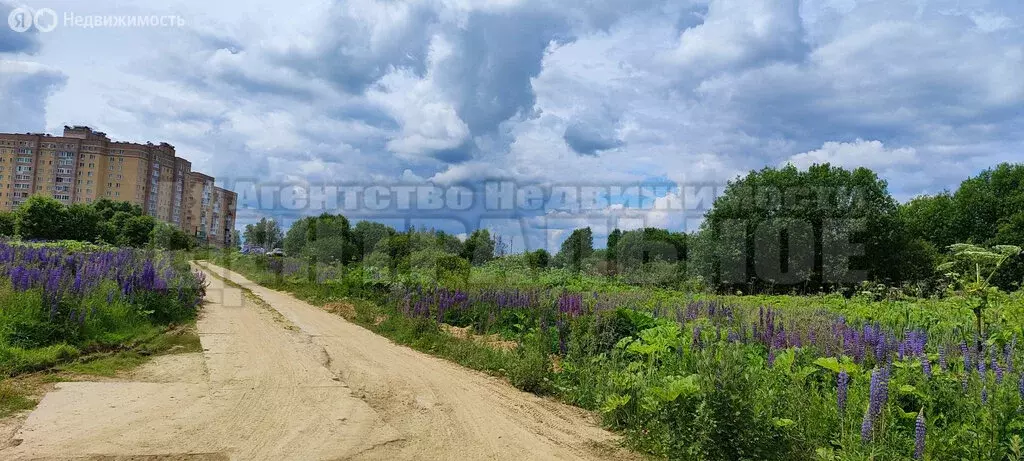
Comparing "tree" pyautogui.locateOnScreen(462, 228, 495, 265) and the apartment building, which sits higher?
the apartment building

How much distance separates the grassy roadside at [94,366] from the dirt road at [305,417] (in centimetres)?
24

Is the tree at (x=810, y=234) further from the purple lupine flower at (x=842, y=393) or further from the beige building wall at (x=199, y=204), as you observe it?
the beige building wall at (x=199, y=204)

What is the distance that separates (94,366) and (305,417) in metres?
3.91

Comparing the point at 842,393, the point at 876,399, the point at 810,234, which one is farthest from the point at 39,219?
A: the point at 876,399

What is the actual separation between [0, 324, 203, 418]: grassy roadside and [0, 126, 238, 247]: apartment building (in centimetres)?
6460

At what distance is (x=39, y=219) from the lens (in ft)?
153

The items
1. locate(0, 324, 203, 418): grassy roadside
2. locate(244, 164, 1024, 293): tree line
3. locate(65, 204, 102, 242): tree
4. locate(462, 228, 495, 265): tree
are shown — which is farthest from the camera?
locate(65, 204, 102, 242): tree

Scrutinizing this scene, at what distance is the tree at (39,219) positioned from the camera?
1817 inches

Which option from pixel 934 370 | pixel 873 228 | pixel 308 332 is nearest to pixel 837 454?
pixel 934 370

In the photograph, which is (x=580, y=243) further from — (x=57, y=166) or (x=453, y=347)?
(x=57, y=166)

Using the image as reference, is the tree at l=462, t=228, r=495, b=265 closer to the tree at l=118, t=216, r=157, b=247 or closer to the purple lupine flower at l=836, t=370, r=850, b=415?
the tree at l=118, t=216, r=157, b=247

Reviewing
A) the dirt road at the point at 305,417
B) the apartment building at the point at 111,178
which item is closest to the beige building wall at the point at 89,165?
the apartment building at the point at 111,178

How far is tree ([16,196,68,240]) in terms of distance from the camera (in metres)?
46.2

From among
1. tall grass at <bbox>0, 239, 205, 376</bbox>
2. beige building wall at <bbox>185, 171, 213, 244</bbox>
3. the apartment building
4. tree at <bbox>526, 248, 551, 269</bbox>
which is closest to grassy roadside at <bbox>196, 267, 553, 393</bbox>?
tall grass at <bbox>0, 239, 205, 376</bbox>
